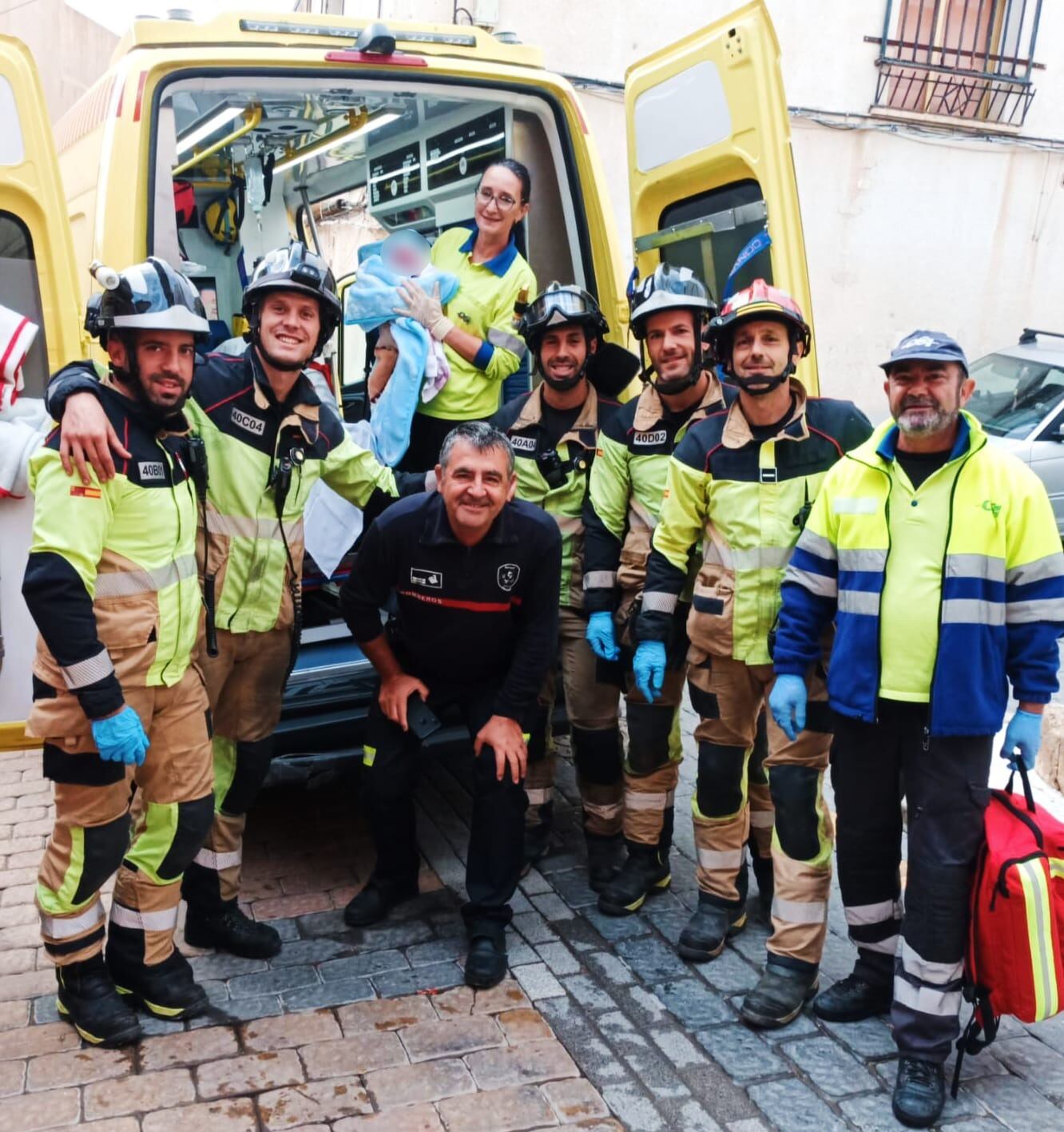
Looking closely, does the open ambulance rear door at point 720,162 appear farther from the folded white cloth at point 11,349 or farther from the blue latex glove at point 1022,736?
the folded white cloth at point 11,349

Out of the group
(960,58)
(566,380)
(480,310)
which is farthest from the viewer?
(960,58)

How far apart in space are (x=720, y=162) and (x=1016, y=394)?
6162 millimetres

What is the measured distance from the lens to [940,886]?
9.39ft

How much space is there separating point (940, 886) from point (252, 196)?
17.8 ft

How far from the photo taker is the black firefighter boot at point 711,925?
3.47 m

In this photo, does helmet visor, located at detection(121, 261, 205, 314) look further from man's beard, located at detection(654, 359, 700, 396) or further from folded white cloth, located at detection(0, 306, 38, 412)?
man's beard, located at detection(654, 359, 700, 396)

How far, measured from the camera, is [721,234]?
4234mm

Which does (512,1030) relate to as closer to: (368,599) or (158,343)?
(368,599)

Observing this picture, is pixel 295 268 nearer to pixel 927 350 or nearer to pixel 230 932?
pixel 927 350

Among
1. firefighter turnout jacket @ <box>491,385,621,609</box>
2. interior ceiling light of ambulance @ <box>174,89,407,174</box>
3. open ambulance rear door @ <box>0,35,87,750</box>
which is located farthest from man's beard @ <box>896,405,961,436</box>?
interior ceiling light of ambulance @ <box>174,89,407,174</box>

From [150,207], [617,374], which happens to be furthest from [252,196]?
[617,374]

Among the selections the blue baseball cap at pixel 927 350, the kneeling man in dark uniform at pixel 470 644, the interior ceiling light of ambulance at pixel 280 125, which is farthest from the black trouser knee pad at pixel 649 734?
the interior ceiling light of ambulance at pixel 280 125

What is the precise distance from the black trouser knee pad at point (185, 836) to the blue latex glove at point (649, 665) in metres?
1.27

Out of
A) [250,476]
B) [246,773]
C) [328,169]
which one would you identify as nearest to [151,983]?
[246,773]
